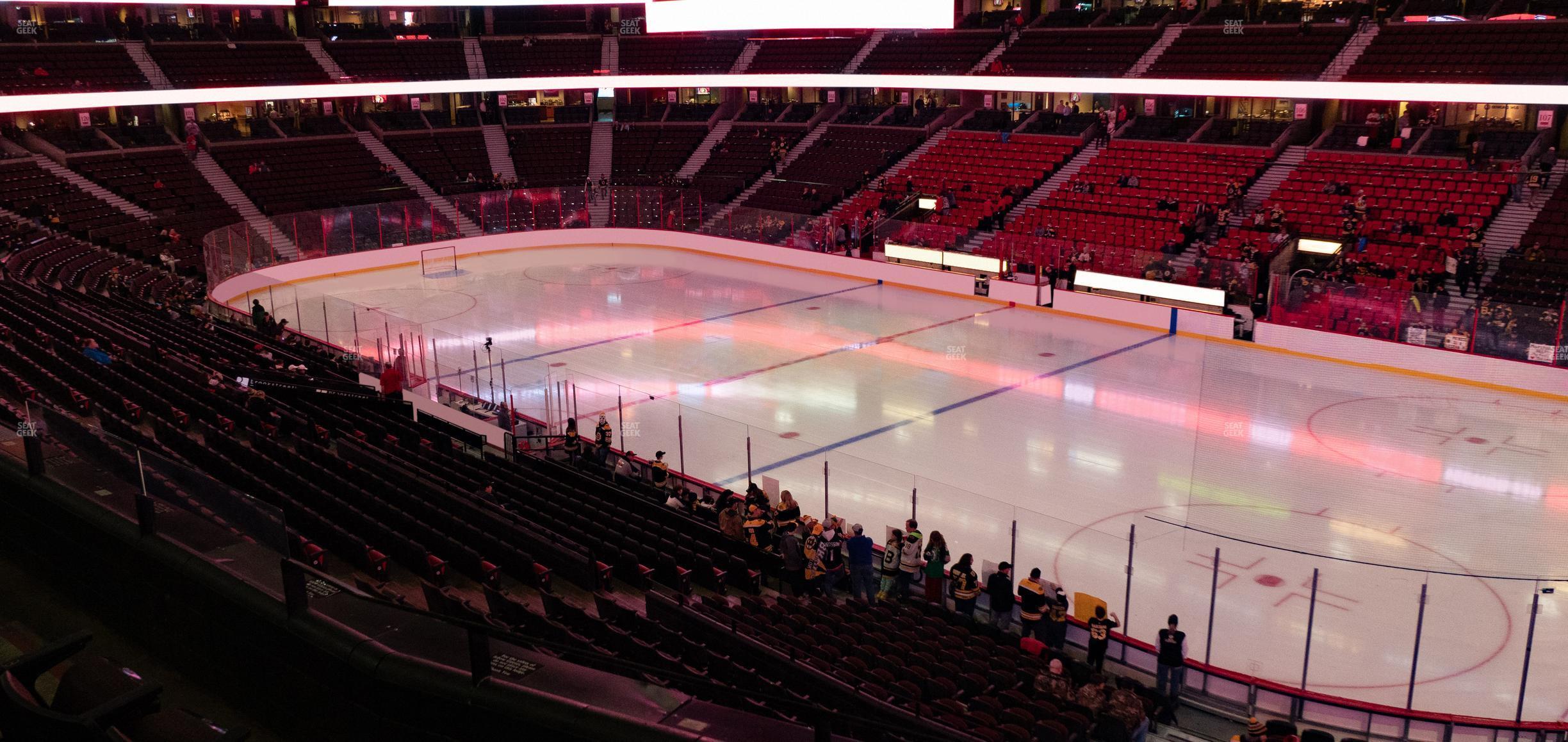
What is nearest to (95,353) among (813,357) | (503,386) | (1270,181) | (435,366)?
(435,366)

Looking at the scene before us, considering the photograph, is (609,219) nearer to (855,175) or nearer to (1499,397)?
(855,175)

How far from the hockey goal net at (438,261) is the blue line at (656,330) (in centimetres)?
1002

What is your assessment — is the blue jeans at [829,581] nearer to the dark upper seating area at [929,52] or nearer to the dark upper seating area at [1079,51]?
the dark upper seating area at [1079,51]

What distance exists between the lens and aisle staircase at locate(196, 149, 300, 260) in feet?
100

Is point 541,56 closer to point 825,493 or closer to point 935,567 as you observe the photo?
point 825,493

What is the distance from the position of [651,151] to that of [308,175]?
1240 centimetres

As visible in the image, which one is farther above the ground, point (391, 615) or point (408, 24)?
point (408, 24)

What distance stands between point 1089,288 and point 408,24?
3235 centimetres

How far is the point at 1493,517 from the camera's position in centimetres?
1387

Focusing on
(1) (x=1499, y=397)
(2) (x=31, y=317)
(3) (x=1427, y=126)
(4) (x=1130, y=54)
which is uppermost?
(4) (x=1130, y=54)

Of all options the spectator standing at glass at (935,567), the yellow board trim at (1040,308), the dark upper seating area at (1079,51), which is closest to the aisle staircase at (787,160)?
the yellow board trim at (1040,308)

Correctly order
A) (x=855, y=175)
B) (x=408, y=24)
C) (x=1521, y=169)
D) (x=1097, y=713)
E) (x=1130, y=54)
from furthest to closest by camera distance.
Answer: (x=408, y=24) < (x=855, y=175) < (x=1130, y=54) < (x=1521, y=169) < (x=1097, y=713)

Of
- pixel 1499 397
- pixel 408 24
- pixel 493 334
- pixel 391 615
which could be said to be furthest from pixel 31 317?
pixel 408 24

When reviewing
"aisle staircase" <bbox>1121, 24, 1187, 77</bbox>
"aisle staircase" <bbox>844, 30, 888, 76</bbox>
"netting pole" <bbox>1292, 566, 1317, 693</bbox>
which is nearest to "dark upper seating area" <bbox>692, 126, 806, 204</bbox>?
"aisle staircase" <bbox>844, 30, 888, 76</bbox>
